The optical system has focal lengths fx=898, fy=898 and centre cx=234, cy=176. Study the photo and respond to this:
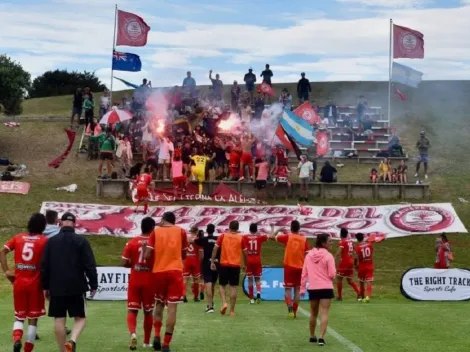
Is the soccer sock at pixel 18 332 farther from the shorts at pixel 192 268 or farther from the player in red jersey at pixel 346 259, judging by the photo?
the player in red jersey at pixel 346 259

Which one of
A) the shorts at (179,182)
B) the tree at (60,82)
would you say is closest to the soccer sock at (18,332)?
the shorts at (179,182)

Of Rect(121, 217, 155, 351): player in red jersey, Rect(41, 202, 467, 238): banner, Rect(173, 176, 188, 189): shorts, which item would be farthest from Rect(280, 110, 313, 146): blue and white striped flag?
Rect(121, 217, 155, 351): player in red jersey

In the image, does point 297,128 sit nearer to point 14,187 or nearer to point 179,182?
point 179,182

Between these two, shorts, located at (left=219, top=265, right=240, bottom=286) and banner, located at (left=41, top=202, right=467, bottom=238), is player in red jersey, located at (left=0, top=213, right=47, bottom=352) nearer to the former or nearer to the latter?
shorts, located at (left=219, top=265, right=240, bottom=286)

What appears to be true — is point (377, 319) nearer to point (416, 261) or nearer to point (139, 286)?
point (139, 286)

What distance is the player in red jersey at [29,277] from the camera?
40.8 ft

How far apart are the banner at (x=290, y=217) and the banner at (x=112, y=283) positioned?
826cm

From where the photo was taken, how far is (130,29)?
43.6 meters

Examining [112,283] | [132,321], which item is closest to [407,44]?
[112,283]

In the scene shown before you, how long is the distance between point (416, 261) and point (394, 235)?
255 cm

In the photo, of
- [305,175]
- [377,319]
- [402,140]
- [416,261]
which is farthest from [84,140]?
[377,319]

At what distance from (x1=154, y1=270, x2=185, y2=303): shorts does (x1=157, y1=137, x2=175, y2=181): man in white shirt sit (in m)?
22.0

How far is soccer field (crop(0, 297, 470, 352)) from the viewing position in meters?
13.9

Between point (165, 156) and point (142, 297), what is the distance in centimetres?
2198
